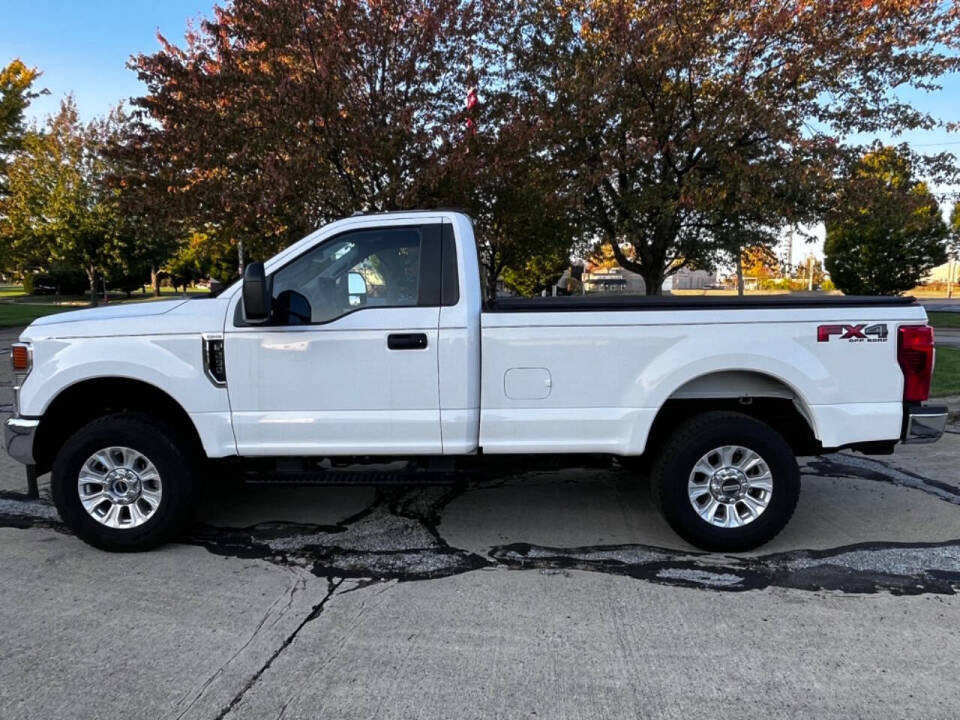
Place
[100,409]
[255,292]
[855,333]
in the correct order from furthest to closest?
[100,409], [855,333], [255,292]

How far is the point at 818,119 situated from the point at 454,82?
5994 millimetres

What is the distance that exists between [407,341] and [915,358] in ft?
10.1

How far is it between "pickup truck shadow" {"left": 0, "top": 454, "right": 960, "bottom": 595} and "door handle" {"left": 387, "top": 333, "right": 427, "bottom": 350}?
1.30 metres

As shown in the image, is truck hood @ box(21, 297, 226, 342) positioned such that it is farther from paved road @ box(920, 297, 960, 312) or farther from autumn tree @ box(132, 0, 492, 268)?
paved road @ box(920, 297, 960, 312)

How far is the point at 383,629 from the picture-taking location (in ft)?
10.8

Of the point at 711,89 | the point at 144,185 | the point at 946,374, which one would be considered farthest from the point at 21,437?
the point at 946,374

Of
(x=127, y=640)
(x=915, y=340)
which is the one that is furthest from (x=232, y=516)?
(x=915, y=340)

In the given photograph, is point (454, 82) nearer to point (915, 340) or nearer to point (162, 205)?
point (162, 205)

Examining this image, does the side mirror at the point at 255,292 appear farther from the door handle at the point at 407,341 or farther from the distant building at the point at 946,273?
the distant building at the point at 946,273

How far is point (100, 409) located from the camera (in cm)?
454

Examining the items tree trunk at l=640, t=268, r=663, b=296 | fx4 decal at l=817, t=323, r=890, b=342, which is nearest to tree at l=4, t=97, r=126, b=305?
tree trunk at l=640, t=268, r=663, b=296

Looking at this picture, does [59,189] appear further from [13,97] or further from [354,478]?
[354,478]

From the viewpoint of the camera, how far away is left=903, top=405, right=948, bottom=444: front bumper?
412 centimetres

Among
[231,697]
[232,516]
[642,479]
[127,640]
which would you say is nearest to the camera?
[231,697]
